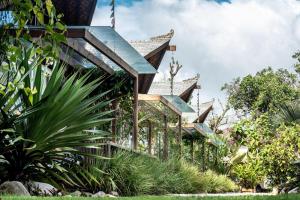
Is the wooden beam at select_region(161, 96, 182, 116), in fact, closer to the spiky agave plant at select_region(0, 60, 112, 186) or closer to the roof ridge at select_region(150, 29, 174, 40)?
the roof ridge at select_region(150, 29, 174, 40)

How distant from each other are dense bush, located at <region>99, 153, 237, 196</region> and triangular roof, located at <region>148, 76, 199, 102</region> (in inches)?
442

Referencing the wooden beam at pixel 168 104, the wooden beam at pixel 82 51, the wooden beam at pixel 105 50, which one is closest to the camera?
the wooden beam at pixel 105 50

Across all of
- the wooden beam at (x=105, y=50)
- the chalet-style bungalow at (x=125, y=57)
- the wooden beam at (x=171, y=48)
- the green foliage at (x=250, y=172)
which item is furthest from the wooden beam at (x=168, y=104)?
the wooden beam at (x=105, y=50)

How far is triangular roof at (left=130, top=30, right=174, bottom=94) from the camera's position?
20.9 meters

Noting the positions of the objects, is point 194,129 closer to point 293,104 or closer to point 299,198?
point 293,104

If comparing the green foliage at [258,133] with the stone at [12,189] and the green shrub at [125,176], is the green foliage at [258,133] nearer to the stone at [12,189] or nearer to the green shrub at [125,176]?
the green shrub at [125,176]

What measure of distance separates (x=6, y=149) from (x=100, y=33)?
485 centimetres

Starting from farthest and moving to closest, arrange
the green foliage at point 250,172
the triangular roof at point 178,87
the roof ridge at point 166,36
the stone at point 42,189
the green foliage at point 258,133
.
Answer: the triangular roof at point 178,87, the roof ridge at point 166,36, the green foliage at point 258,133, the green foliage at point 250,172, the stone at point 42,189

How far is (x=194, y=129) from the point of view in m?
25.9

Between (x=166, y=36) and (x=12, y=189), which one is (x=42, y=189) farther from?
(x=166, y=36)

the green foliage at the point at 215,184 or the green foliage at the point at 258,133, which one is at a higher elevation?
the green foliage at the point at 258,133

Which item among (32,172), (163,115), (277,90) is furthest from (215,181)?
(277,90)

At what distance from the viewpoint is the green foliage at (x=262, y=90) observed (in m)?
42.0

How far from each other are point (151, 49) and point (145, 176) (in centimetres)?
1063
